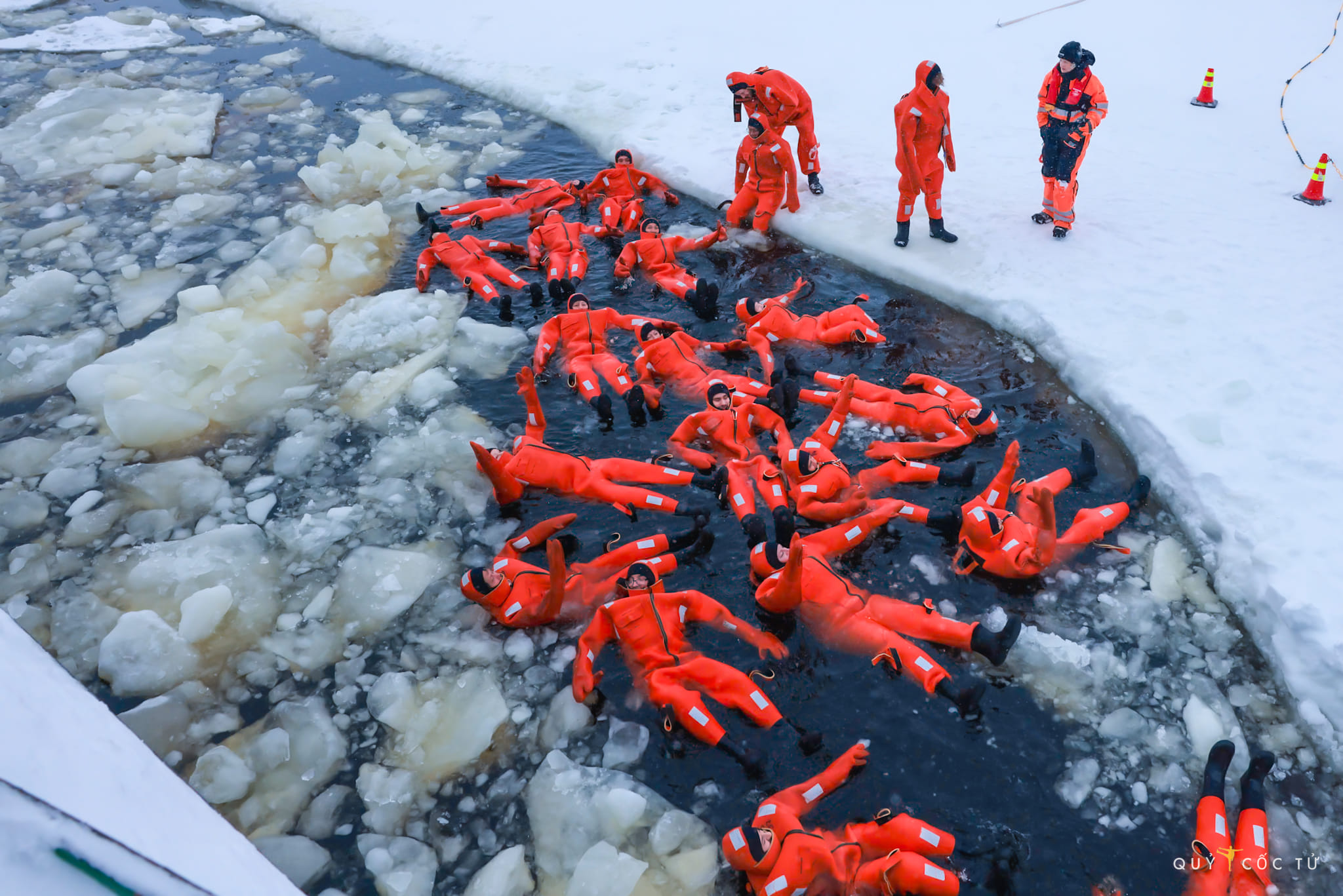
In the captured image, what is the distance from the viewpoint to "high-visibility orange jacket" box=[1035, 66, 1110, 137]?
6.87 metres

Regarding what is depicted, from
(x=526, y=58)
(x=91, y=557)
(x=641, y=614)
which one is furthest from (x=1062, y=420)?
(x=526, y=58)

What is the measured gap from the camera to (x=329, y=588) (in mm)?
5219

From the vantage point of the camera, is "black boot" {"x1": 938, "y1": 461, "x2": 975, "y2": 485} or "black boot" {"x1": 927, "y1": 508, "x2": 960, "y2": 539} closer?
"black boot" {"x1": 927, "y1": 508, "x2": 960, "y2": 539}

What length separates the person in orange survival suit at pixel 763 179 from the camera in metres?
8.06

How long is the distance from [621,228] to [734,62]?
4495 millimetres

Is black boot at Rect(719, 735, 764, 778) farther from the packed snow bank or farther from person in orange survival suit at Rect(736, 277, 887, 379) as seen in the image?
person in orange survival suit at Rect(736, 277, 887, 379)

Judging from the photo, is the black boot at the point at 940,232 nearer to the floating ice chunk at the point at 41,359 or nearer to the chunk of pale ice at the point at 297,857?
the chunk of pale ice at the point at 297,857

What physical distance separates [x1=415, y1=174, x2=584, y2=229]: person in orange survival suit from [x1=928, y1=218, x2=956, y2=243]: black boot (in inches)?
163

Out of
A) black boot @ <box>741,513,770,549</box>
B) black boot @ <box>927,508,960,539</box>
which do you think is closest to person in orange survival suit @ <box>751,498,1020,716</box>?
black boot @ <box>741,513,770,549</box>

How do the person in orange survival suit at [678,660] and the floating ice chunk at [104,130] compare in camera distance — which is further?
the floating ice chunk at [104,130]

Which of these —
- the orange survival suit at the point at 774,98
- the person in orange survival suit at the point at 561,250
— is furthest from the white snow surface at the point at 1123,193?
the person in orange survival suit at the point at 561,250

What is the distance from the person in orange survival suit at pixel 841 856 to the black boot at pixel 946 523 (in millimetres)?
1936

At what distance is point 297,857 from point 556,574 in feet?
6.11

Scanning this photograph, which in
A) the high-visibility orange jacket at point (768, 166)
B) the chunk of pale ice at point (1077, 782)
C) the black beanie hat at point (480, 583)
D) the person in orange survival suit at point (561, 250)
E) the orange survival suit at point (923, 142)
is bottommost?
the black beanie hat at point (480, 583)
